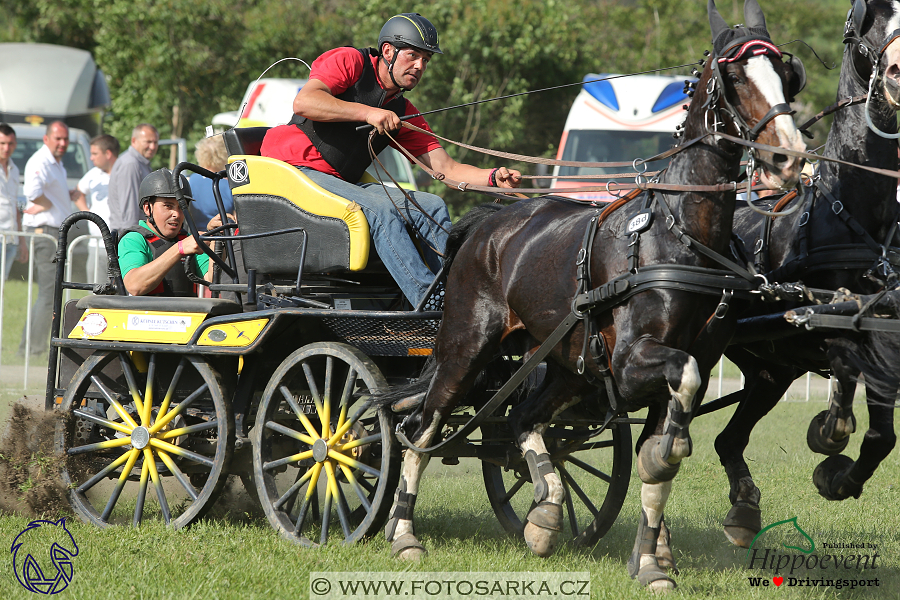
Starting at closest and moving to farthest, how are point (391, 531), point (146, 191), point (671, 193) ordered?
point (671, 193) < point (391, 531) < point (146, 191)

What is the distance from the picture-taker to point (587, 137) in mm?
13414

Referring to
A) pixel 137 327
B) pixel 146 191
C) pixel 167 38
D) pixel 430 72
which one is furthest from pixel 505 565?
pixel 167 38

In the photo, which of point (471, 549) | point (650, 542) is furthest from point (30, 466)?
point (650, 542)

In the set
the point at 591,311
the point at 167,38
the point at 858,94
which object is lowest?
the point at 591,311

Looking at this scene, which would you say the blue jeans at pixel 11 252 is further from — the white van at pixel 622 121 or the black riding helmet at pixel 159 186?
the white van at pixel 622 121

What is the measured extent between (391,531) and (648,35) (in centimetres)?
1684

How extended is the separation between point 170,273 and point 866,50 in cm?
411

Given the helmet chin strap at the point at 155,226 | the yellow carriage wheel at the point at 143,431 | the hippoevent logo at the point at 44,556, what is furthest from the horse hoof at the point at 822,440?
the helmet chin strap at the point at 155,226

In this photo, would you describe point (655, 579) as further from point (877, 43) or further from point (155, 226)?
point (155, 226)

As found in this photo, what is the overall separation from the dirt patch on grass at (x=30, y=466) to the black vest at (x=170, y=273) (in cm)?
95

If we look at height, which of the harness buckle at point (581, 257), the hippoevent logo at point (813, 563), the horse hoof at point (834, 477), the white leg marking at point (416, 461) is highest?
the harness buckle at point (581, 257)

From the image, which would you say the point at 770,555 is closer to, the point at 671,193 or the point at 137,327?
the point at 671,193

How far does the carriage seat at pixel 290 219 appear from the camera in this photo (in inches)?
207

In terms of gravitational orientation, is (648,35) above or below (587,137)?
above
